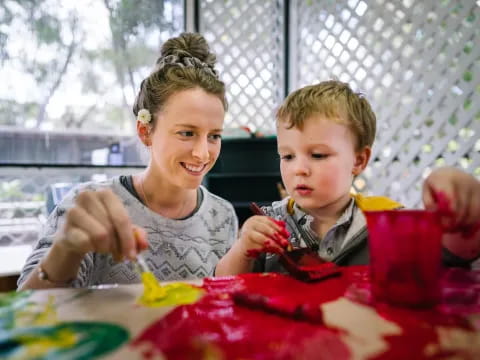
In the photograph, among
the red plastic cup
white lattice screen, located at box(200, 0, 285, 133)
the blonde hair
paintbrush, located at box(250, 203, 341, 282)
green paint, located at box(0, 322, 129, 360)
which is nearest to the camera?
green paint, located at box(0, 322, 129, 360)

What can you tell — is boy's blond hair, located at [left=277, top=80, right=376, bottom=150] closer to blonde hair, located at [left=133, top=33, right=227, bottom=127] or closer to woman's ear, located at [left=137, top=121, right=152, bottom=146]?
blonde hair, located at [left=133, top=33, right=227, bottom=127]

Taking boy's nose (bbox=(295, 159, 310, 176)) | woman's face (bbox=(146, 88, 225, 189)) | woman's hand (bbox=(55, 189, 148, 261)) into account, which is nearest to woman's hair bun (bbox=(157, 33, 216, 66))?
woman's face (bbox=(146, 88, 225, 189))

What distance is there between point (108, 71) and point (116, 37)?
0.26 m

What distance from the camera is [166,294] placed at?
0.55 m

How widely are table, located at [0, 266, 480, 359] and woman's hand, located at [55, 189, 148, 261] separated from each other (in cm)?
7

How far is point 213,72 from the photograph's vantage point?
1256 millimetres

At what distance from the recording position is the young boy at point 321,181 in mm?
872

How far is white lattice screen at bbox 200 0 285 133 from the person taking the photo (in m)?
3.15

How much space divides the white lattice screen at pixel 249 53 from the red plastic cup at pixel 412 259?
2710mm

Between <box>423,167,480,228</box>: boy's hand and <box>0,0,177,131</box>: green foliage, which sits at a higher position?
<box>0,0,177,131</box>: green foliage

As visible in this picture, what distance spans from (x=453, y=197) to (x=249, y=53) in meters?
2.91

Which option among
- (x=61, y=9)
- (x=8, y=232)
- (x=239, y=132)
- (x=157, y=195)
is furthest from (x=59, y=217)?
(x=61, y=9)

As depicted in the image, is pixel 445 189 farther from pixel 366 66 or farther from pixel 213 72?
pixel 366 66

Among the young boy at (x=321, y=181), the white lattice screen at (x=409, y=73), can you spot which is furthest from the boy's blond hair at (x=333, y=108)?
the white lattice screen at (x=409, y=73)
